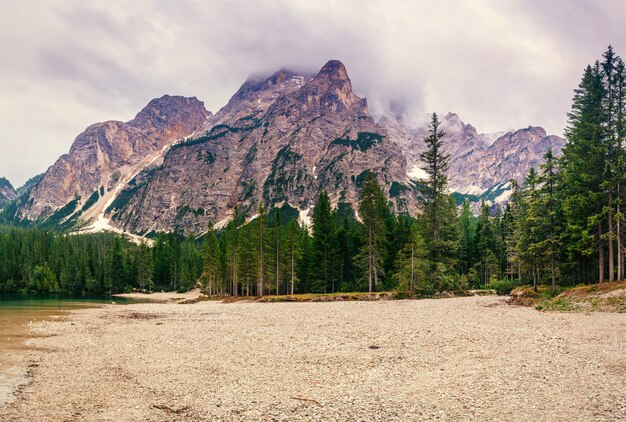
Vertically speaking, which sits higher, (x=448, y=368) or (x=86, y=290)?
(x=448, y=368)

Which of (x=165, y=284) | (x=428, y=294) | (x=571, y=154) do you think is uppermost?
(x=571, y=154)

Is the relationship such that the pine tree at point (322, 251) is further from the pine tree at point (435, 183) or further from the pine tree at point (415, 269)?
the pine tree at point (435, 183)

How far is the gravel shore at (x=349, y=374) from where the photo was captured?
1071 cm

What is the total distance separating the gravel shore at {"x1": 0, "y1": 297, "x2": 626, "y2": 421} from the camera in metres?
10.7

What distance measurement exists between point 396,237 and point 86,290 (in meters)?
106

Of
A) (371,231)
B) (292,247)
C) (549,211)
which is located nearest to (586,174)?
(549,211)

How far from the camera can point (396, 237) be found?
6900 centimetres

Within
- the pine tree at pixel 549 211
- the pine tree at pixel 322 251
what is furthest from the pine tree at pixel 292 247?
the pine tree at pixel 549 211

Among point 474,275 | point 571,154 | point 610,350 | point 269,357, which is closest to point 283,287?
point 474,275

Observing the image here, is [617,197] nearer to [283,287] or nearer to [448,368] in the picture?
[448,368]

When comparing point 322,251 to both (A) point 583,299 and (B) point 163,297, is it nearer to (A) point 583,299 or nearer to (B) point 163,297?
(A) point 583,299

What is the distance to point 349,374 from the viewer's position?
47.6 feet

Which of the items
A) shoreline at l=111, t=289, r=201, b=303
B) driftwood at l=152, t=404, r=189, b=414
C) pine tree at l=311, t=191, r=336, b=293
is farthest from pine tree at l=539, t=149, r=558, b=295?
shoreline at l=111, t=289, r=201, b=303

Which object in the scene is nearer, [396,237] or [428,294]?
[428,294]
